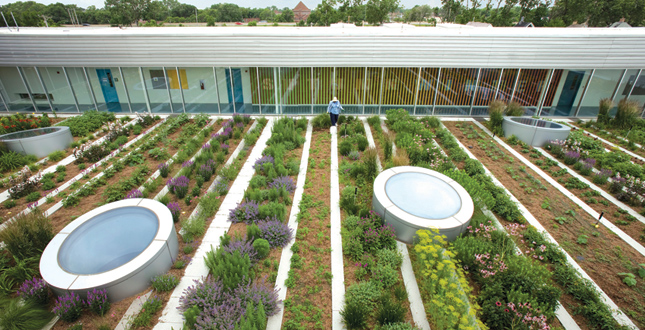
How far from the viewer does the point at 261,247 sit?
18.5 feet

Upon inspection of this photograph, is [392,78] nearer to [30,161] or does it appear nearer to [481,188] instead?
[481,188]

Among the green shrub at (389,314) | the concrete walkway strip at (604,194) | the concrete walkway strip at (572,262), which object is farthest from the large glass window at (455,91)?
the green shrub at (389,314)

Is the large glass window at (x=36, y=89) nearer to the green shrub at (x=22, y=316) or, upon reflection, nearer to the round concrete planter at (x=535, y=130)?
the green shrub at (x=22, y=316)

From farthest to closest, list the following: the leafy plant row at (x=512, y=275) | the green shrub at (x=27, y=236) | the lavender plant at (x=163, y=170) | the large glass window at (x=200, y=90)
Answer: the large glass window at (x=200, y=90) → the lavender plant at (x=163, y=170) → the green shrub at (x=27, y=236) → the leafy plant row at (x=512, y=275)

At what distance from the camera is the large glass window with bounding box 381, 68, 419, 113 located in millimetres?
13570

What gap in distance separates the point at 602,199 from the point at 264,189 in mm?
8668

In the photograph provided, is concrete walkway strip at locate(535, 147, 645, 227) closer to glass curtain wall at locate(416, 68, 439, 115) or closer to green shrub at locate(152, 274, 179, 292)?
glass curtain wall at locate(416, 68, 439, 115)

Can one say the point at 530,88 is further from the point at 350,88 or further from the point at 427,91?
the point at 350,88

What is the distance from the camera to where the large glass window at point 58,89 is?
13.8m

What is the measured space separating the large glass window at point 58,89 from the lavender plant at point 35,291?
40.6ft

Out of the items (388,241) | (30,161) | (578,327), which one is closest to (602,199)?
(578,327)

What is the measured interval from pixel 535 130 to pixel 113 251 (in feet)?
41.1

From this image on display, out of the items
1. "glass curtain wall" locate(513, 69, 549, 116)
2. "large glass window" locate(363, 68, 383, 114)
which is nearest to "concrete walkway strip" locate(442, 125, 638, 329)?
"large glass window" locate(363, 68, 383, 114)

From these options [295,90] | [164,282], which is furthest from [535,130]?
[164,282]
